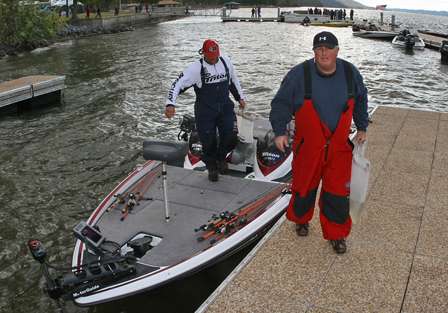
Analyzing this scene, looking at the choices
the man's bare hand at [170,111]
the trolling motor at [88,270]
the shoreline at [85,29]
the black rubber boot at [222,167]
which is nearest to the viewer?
the trolling motor at [88,270]

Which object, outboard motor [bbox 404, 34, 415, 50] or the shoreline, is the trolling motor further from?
outboard motor [bbox 404, 34, 415, 50]

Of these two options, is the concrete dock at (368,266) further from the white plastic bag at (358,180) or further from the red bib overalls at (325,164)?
the white plastic bag at (358,180)

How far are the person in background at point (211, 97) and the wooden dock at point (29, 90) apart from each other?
12.0 m

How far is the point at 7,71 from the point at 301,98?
2763 cm

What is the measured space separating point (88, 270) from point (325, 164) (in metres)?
2.90

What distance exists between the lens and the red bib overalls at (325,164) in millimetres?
4590

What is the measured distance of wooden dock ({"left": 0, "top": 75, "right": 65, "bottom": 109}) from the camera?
16.8 metres

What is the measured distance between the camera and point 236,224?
6289 mm

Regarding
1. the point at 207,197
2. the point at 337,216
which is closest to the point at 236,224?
the point at 207,197

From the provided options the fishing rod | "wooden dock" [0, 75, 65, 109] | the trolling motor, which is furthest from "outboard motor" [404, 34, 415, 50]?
the trolling motor

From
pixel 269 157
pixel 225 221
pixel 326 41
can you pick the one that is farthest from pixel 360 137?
pixel 269 157

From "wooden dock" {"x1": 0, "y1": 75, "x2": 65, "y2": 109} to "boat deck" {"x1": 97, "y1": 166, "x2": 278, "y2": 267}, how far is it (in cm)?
1127

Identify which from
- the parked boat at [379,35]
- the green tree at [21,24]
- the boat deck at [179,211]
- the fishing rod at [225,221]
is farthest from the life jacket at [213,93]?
the parked boat at [379,35]

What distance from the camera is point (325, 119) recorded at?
4.58 meters
